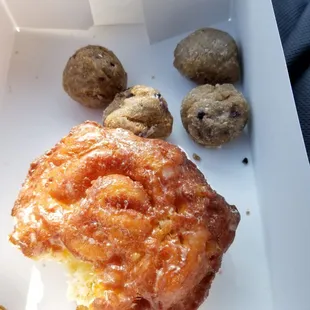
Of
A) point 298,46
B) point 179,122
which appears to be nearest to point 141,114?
point 179,122

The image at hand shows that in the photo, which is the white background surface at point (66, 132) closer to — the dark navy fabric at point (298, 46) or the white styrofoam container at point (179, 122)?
the white styrofoam container at point (179, 122)

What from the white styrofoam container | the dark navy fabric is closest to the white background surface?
the white styrofoam container

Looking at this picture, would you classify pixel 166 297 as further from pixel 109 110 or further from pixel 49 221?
pixel 109 110

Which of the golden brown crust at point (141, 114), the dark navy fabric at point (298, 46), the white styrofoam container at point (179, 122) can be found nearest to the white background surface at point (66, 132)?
the white styrofoam container at point (179, 122)

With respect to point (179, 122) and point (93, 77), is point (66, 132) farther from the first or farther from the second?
point (179, 122)

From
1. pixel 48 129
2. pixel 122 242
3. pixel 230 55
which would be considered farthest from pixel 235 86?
pixel 122 242

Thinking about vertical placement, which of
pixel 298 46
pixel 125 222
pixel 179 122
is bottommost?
pixel 125 222
